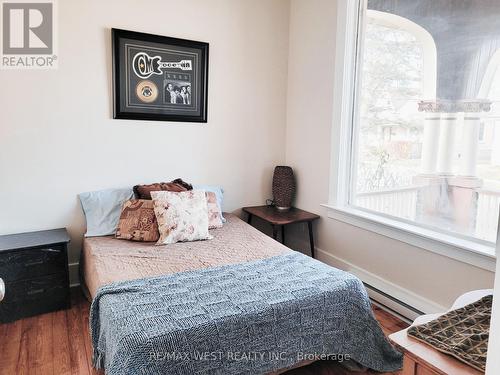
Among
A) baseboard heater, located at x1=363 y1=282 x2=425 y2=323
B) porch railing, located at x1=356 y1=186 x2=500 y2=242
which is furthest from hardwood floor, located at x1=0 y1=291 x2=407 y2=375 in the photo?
porch railing, located at x1=356 y1=186 x2=500 y2=242

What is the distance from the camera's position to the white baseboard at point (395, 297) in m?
2.33

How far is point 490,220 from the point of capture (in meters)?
2.05

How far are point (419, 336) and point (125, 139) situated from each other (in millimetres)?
2535

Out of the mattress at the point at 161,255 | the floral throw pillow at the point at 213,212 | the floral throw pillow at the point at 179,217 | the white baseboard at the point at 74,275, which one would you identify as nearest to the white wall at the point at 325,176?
the mattress at the point at 161,255

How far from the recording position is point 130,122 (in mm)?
2889

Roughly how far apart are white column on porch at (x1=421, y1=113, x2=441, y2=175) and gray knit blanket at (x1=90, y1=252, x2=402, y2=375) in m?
1.02

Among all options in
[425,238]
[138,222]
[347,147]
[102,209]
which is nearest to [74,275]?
[102,209]

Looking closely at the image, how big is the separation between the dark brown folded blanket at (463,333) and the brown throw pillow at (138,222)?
196 centimetres

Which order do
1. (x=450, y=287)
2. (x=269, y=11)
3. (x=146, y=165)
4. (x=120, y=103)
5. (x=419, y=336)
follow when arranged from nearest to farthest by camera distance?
(x=419, y=336)
(x=450, y=287)
(x=120, y=103)
(x=146, y=165)
(x=269, y=11)

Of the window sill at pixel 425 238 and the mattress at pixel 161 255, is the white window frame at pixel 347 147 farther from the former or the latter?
the mattress at pixel 161 255

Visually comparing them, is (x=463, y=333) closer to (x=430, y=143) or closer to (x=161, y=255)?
(x=430, y=143)

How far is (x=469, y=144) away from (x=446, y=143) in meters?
0.15

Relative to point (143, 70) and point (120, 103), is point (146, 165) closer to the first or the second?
point (120, 103)

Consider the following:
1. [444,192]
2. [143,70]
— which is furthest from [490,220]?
[143,70]
